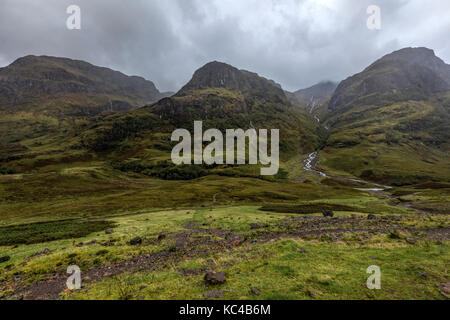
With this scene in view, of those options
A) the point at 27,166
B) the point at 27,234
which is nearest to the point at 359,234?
the point at 27,234

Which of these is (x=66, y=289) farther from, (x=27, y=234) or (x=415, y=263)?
(x=27, y=234)

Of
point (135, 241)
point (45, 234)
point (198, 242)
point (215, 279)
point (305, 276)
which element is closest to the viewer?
point (305, 276)

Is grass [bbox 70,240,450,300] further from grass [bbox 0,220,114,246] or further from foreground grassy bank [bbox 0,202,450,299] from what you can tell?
grass [bbox 0,220,114,246]

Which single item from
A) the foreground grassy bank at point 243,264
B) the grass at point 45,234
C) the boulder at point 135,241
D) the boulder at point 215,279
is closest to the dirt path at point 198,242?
the foreground grassy bank at point 243,264

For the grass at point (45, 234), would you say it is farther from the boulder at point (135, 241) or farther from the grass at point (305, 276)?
the grass at point (305, 276)

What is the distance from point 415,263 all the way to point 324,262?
624 cm

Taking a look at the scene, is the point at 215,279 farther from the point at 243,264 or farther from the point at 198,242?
the point at 198,242

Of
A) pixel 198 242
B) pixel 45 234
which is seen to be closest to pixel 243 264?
pixel 198 242

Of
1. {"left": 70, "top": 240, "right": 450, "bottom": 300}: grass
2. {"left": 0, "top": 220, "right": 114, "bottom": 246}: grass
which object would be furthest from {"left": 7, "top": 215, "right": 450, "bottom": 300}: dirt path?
A: {"left": 0, "top": 220, "right": 114, "bottom": 246}: grass
